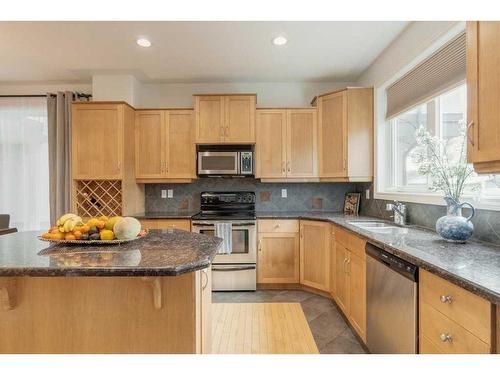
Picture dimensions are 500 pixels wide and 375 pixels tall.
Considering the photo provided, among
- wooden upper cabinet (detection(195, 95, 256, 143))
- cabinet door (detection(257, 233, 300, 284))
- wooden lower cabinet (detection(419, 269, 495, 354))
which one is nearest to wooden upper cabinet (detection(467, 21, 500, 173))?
wooden lower cabinet (detection(419, 269, 495, 354))

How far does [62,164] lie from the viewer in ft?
11.7

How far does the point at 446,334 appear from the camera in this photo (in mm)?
1153

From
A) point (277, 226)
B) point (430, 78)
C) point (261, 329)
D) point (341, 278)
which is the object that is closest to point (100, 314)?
point (261, 329)

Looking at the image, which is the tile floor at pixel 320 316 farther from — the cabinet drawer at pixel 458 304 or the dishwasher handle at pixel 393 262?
the cabinet drawer at pixel 458 304

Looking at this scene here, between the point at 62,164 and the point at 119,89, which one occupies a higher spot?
the point at 119,89

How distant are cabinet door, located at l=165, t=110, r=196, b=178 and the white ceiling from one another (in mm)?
562

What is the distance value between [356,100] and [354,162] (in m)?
0.72

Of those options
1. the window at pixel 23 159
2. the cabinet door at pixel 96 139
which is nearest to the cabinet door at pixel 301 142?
the cabinet door at pixel 96 139

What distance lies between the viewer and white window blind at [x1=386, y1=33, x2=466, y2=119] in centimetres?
189

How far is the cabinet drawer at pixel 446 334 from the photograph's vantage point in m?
1.01

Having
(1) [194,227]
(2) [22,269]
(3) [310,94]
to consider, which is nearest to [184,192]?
(1) [194,227]

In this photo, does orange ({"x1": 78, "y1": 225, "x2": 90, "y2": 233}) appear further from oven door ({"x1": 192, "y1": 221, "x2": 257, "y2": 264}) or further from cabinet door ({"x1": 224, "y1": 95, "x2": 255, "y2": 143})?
cabinet door ({"x1": 224, "y1": 95, "x2": 255, "y2": 143})

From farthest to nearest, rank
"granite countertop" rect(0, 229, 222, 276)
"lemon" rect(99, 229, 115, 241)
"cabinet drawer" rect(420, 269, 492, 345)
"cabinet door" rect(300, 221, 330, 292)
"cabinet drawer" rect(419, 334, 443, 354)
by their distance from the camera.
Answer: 1. "cabinet door" rect(300, 221, 330, 292)
2. "lemon" rect(99, 229, 115, 241)
3. "cabinet drawer" rect(419, 334, 443, 354)
4. "granite countertop" rect(0, 229, 222, 276)
5. "cabinet drawer" rect(420, 269, 492, 345)
